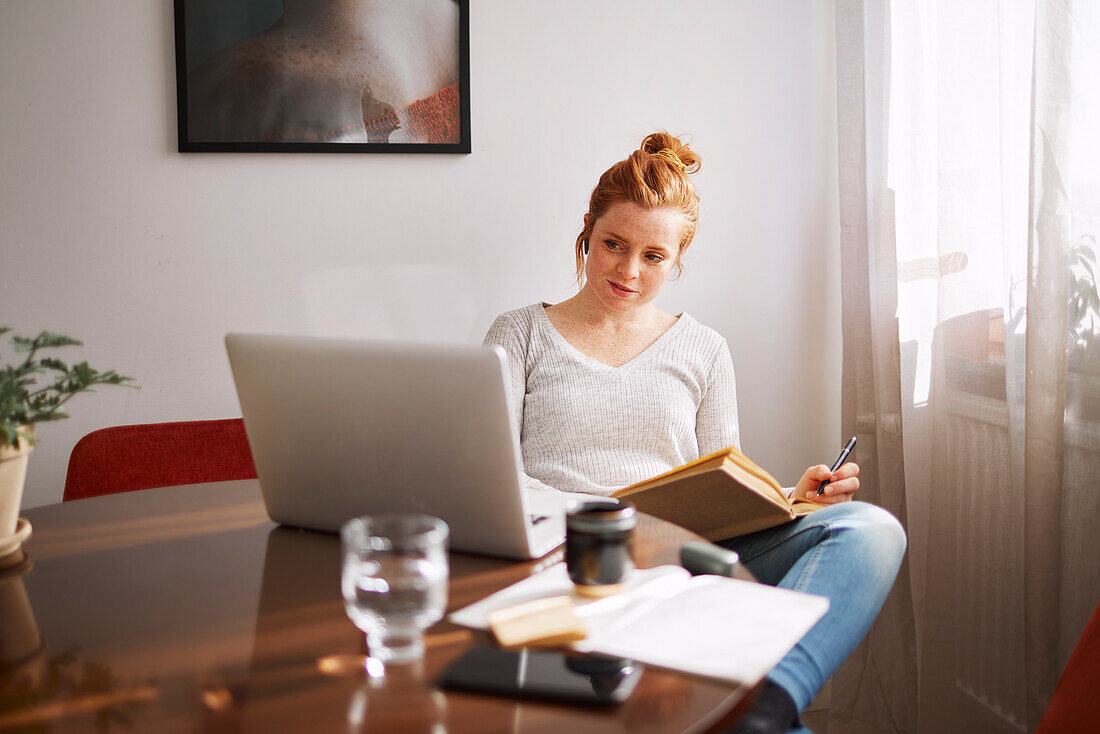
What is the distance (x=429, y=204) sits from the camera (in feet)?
6.78

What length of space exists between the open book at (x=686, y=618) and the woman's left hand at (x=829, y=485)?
0.62 metres

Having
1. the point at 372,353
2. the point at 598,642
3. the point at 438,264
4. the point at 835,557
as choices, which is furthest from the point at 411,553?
the point at 438,264

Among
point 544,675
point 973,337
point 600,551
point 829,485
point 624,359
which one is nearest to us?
point 544,675

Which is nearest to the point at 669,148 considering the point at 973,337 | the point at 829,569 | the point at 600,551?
the point at 973,337

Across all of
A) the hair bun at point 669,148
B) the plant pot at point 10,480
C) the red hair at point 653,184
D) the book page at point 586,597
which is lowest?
the book page at point 586,597

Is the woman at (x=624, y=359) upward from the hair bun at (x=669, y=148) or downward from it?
downward

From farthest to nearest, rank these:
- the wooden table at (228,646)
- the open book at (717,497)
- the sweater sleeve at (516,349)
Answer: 1. the sweater sleeve at (516,349)
2. the open book at (717,497)
3. the wooden table at (228,646)

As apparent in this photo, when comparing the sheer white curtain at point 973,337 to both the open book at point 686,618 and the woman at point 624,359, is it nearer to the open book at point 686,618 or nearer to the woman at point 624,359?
the woman at point 624,359

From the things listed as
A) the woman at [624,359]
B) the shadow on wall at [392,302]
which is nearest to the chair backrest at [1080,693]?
the woman at [624,359]

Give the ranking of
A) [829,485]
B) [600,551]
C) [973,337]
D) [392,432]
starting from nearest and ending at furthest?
1. [600,551]
2. [392,432]
3. [829,485]
4. [973,337]

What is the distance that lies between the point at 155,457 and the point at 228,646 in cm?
101

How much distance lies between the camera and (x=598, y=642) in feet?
2.56

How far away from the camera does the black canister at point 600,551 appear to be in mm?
863

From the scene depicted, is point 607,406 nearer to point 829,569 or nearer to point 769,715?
point 829,569
